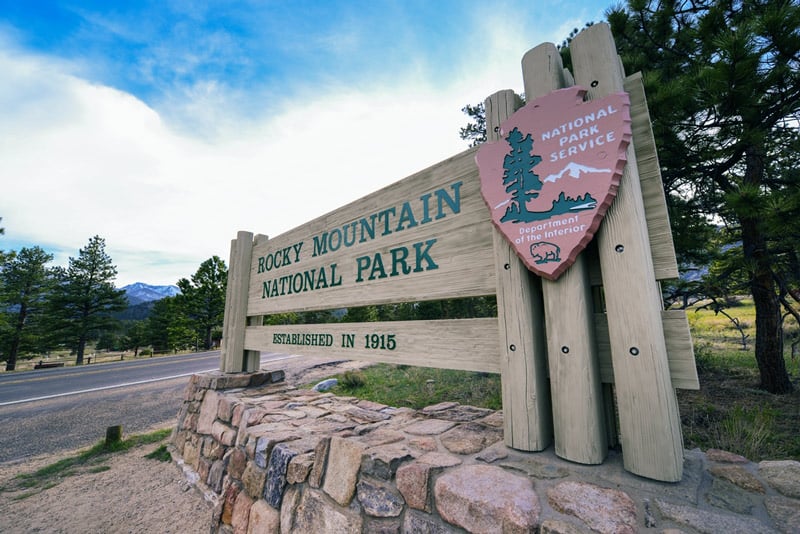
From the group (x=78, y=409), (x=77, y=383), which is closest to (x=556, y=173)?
(x=78, y=409)

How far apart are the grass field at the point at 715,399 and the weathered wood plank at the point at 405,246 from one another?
239cm

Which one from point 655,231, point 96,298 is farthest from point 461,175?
point 96,298

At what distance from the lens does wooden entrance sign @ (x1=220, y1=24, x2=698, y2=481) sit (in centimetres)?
132

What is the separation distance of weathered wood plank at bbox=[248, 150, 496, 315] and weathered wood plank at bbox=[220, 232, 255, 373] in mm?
1119

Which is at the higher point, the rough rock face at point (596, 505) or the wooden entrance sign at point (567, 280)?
the wooden entrance sign at point (567, 280)

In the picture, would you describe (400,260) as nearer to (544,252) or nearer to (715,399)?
(544,252)

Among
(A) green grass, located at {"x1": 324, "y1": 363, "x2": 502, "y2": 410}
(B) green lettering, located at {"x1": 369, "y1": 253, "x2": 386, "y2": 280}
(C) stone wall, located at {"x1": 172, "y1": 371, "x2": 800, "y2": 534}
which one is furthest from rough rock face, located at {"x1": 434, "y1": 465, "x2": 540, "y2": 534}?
(A) green grass, located at {"x1": 324, "y1": 363, "x2": 502, "y2": 410}

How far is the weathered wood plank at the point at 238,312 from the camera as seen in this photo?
4.20 m

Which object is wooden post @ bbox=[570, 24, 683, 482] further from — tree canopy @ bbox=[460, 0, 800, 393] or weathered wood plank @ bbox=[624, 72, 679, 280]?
tree canopy @ bbox=[460, 0, 800, 393]

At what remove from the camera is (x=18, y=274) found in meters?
27.5

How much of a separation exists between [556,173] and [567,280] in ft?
1.60

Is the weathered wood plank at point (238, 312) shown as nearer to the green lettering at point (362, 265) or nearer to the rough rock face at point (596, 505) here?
the green lettering at point (362, 265)

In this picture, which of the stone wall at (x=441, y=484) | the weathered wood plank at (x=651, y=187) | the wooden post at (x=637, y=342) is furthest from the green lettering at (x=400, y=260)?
the weathered wood plank at (x=651, y=187)

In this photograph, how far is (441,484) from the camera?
1.46 meters
